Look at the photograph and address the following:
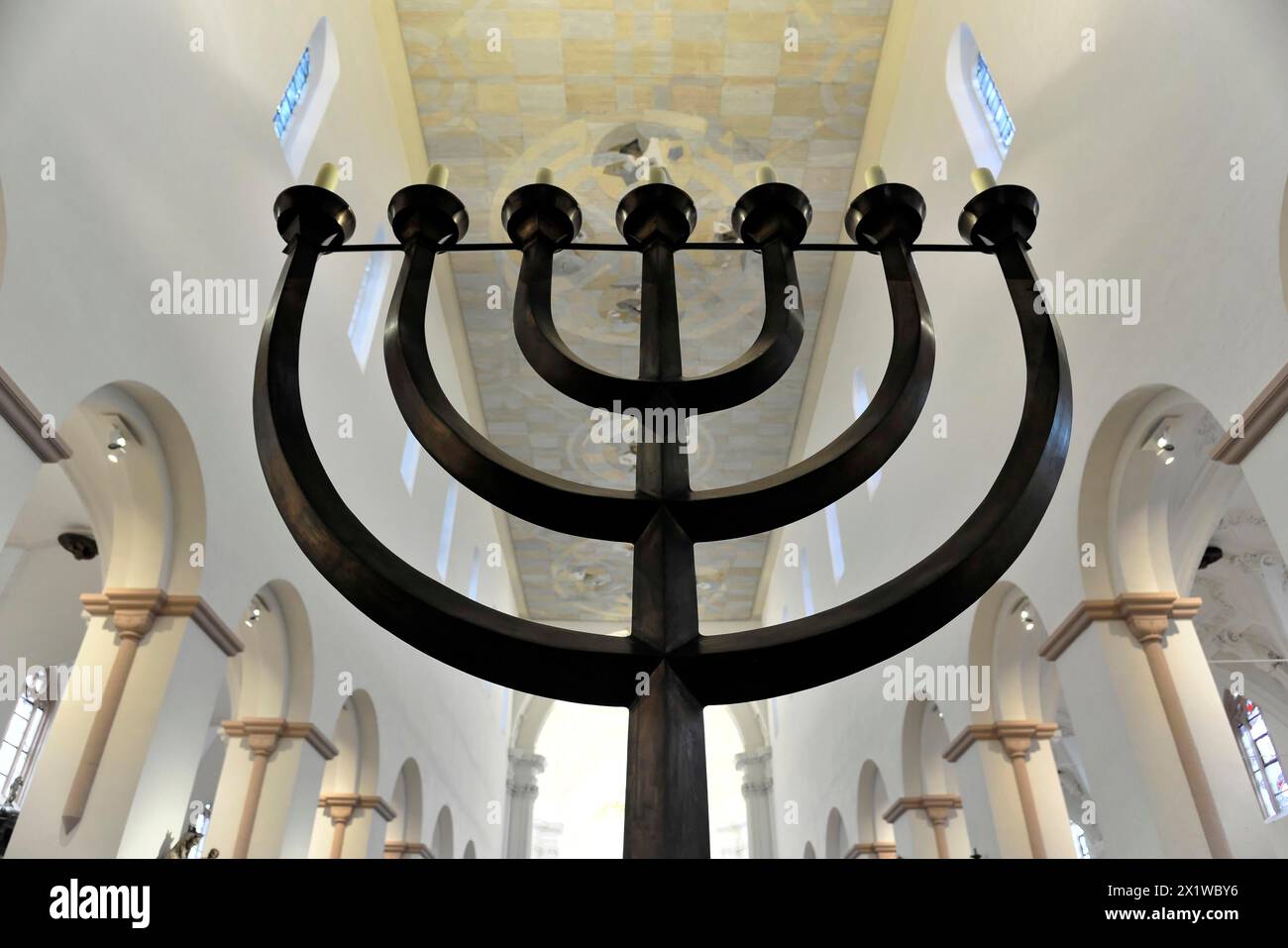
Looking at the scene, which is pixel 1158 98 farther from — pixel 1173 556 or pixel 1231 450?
pixel 1173 556

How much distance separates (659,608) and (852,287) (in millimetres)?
12932

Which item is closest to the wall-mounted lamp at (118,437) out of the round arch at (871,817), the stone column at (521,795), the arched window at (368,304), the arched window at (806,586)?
the arched window at (368,304)

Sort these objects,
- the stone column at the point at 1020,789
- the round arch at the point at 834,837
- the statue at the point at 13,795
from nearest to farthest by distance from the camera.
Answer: the stone column at the point at 1020,789 < the statue at the point at 13,795 < the round arch at the point at 834,837

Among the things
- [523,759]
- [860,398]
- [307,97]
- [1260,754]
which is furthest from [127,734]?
[523,759]

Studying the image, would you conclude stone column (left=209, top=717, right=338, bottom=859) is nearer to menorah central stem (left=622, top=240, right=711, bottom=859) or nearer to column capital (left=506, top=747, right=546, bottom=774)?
menorah central stem (left=622, top=240, right=711, bottom=859)

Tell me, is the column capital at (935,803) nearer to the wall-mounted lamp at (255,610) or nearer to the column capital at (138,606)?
the wall-mounted lamp at (255,610)

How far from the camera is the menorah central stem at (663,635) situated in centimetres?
100

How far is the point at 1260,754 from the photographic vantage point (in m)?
16.2

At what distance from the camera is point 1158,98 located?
5.54 meters

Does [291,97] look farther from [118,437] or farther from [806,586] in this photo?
[806,586]

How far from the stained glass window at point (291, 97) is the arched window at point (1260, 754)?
16.7 metres

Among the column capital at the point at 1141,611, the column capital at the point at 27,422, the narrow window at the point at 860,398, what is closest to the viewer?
the column capital at the point at 27,422

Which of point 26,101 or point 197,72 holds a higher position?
point 197,72
